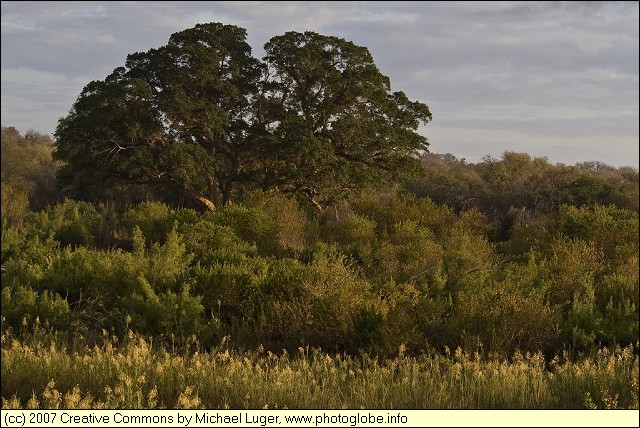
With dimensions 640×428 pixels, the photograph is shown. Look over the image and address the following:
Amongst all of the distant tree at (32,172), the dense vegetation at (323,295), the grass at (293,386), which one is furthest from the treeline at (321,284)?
the distant tree at (32,172)

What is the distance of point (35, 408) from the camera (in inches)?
231

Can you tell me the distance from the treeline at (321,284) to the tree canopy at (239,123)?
3.01 meters

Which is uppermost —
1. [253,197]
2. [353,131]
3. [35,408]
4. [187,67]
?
[187,67]

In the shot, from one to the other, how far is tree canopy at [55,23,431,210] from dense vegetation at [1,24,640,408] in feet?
0.27

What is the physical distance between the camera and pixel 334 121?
26828 mm

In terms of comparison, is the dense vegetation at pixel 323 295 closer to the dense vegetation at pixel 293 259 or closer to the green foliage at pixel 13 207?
the dense vegetation at pixel 293 259

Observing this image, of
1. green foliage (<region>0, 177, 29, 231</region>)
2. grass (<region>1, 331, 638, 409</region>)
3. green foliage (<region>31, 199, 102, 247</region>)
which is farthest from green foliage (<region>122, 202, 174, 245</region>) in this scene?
grass (<region>1, 331, 638, 409</region>)

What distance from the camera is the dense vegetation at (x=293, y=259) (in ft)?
22.9

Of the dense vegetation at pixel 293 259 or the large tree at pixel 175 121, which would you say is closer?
the dense vegetation at pixel 293 259

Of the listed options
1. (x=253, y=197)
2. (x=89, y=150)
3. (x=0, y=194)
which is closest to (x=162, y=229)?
(x=253, y=197)

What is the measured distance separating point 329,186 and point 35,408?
818 inches

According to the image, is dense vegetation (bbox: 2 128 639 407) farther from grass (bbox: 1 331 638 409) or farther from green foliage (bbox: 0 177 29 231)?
green foliage (bbox: 0 177 29 231)

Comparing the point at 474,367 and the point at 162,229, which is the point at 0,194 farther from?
the point at 474,367

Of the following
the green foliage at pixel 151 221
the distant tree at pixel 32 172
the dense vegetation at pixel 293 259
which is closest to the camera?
the dense vegetation at pixel 293 259
